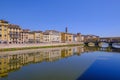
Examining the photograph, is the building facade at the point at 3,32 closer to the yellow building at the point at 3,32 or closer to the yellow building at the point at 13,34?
the yellow building at the point at 3,32

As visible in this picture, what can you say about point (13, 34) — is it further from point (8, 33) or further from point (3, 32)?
point (3, 32)

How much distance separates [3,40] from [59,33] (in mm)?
68171

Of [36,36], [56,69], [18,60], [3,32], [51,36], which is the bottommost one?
[56,69]

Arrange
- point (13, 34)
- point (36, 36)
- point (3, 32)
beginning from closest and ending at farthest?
point (3, 32) → point (13, 34) → point (36, 36)

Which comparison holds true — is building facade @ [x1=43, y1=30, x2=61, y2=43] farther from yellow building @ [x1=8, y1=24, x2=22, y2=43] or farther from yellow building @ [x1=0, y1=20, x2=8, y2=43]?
yellow building @ [x1=0, y1=20, x2=8, y2=43]

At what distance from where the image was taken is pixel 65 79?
65.2ft

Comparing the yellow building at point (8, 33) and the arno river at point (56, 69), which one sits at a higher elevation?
the yellow building at point (8, 33)

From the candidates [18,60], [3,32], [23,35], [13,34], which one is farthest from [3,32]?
[18,60]

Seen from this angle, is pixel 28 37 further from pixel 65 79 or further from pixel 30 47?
pixel 65 79

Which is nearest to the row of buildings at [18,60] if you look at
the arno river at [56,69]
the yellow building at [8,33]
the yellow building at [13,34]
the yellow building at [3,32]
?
the arno river at [56,69]

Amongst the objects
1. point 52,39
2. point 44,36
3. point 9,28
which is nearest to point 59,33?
point 52,39

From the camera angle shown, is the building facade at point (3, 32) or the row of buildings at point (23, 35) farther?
the row of buildings at point (23, 35)

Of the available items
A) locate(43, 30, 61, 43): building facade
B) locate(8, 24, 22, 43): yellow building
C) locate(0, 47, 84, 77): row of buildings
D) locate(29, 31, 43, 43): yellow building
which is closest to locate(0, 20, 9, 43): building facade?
locate(8, 24, 22, 43): yellow building

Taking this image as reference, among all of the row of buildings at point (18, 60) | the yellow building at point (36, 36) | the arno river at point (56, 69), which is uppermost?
the yellow building at point (36, 36)
